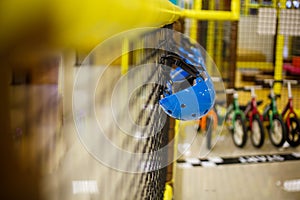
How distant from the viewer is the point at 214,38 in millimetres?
4504

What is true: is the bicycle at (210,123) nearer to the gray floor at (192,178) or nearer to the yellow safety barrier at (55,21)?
the gray floor at (192,178)

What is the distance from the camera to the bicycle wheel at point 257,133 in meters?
3.21

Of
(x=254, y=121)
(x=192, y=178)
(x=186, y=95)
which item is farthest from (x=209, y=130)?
(x=186, y=95)

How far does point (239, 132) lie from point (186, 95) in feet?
8.43

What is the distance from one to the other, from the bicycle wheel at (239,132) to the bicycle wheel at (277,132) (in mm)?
270

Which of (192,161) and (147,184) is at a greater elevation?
(147,184)

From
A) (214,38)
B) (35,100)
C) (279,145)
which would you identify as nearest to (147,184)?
(35,100)

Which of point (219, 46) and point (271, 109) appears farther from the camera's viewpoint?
point (219, 46)

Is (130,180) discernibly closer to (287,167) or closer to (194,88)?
(194,88)

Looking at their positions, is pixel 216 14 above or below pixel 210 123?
above

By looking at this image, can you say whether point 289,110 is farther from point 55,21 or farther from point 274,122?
point 55,21

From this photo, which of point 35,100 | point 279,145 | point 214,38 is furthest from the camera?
point 214,38

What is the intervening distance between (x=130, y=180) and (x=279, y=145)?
1801 millimetres

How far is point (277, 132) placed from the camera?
334cm
